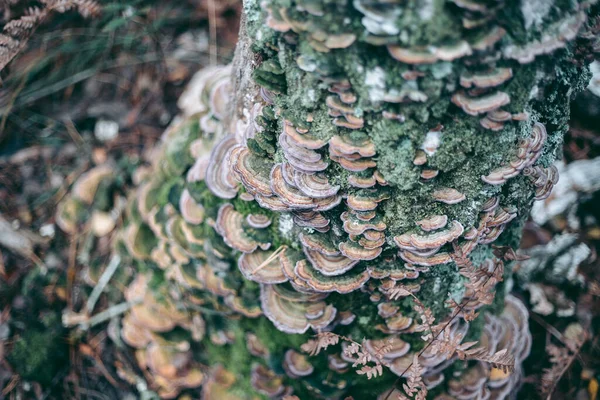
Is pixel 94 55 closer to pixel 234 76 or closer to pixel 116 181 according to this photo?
pixel 116 181

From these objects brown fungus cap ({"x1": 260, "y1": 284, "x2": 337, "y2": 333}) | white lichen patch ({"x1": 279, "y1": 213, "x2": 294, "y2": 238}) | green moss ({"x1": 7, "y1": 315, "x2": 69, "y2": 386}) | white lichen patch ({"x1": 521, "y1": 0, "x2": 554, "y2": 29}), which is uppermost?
white lichen patch ({"x1": 521, "y1": 0, "x2": 554, "y2": 29})

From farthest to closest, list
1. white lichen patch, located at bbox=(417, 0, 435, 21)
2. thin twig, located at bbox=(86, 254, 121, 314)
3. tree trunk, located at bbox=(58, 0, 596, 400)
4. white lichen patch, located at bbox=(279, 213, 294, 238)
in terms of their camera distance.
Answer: thin twig, located at bbox=(86, 254, 121, 314)
white lichen patch, located at bbox=(279, 213, 294, 238)
tree trunk, located at bbox=(58, 0, 596, 400)
white lichen patch, located at bbox=(417, 0, 435, 21)

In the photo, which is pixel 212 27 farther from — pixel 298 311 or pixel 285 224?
pixel 298 311

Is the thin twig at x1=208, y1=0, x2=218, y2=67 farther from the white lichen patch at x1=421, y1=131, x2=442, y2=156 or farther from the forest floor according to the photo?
the white lichen patch at x1=421, y1=131, x2=442, y2=156

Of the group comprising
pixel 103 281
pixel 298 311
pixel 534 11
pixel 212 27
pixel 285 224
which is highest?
pixel 534 11

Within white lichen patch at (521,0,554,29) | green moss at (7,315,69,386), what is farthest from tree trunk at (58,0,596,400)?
green moss at (7,315,69,386)

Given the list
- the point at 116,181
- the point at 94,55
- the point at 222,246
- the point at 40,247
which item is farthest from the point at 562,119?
the point at 94,55

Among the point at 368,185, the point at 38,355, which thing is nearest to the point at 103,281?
the point at 38,355
